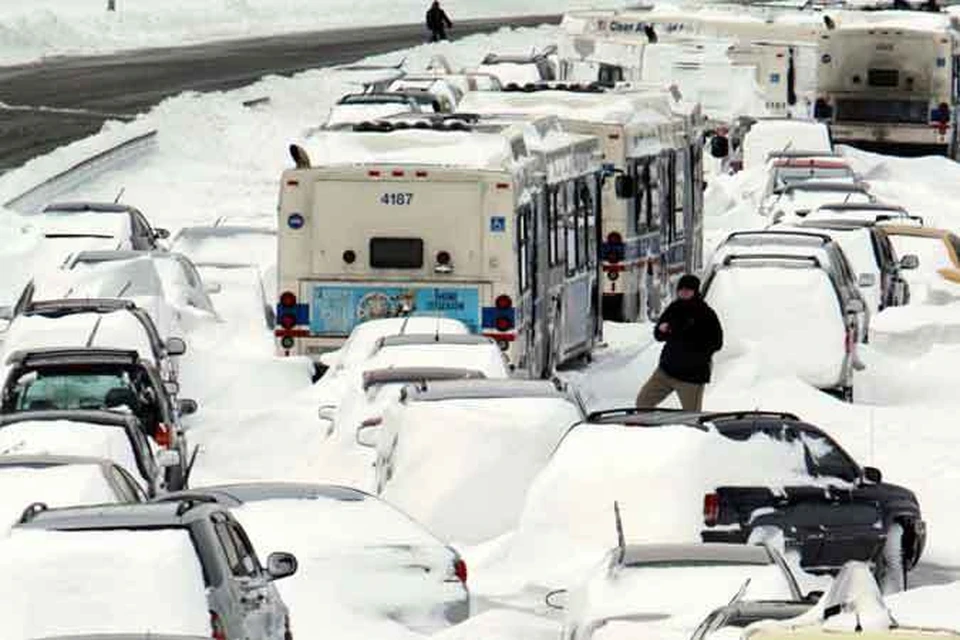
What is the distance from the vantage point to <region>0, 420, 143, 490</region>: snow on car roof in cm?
1983

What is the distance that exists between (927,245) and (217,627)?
26184 millimetres

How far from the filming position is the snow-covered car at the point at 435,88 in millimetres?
46312

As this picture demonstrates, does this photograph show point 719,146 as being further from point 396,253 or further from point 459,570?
point 459,570

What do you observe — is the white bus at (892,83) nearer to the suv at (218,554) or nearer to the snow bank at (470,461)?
the snow bank at (470,461)

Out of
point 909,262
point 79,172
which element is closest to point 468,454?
point 909,262

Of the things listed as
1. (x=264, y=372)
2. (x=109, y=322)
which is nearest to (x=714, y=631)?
(x=109, y=322)

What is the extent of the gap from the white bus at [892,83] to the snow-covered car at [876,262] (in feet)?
65.1

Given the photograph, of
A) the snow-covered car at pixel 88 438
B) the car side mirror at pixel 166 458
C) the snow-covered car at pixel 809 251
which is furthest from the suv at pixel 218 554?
the snow-covered car at pixel 809 251

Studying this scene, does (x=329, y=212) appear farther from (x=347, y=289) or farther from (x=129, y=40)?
(x=129, y=40)

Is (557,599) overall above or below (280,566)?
below

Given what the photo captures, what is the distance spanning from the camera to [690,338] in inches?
985

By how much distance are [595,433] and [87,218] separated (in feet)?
66.8

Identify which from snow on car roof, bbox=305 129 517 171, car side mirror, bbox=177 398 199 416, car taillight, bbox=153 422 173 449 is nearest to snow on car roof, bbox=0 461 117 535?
car taillight, bbox=153 422 173 449

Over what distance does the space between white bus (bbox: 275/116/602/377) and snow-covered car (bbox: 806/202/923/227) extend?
11044mm
